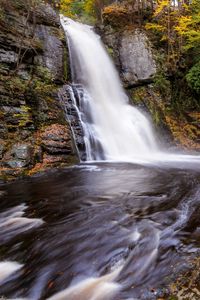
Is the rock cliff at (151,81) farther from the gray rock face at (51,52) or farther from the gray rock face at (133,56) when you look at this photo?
the gray rock face at (51,52)

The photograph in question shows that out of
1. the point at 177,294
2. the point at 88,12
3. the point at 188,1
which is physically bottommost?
the point at 177,294

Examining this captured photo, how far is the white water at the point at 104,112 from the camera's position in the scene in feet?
31.6

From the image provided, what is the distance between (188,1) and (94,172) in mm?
13372

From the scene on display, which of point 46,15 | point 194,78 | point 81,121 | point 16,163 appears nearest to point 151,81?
point 194,78

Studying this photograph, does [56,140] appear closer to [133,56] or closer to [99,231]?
[99,231]

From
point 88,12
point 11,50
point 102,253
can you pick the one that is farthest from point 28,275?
point 88,12

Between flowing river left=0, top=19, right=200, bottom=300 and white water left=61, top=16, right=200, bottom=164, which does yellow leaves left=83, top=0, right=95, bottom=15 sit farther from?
flowing river left=0, top=19, right=200, bottom=300

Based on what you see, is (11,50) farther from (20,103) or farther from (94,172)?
(94,172)

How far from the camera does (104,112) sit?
37.0ft

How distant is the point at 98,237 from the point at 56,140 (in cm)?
543

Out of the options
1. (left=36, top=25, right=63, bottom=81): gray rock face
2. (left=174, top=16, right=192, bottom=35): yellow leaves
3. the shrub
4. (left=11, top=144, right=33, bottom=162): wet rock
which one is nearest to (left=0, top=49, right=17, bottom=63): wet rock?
(left=36, top=25, right=63, bottom=81): gray rock face

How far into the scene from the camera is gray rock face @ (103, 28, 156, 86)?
13.5m

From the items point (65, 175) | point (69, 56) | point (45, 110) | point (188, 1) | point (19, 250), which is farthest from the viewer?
point (188, 1)

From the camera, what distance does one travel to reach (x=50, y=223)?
12.3 ft
